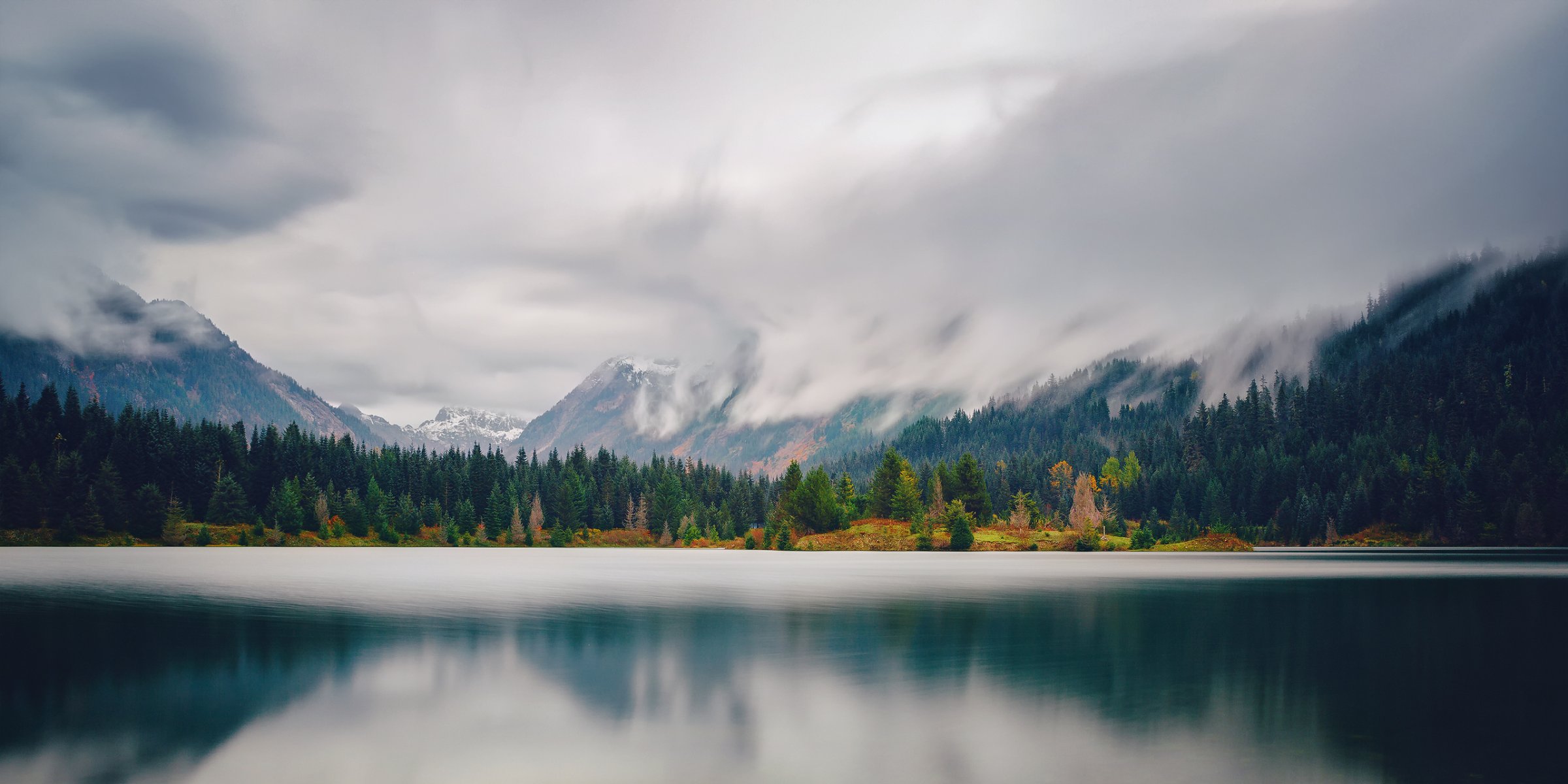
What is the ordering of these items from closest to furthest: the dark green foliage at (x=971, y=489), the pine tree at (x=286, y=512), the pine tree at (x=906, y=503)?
the pine tree at (x=906, y=503) → the pine tree at (x=286, y=512) → the dark green foliage at (x=971, y=489)

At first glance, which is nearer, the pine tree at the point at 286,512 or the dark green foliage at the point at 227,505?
the dark green foliage at the point at 227,505

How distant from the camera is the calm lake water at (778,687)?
18719 mm

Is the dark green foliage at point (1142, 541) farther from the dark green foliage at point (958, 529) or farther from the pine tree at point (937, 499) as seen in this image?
the pine tree at point (937, 499)

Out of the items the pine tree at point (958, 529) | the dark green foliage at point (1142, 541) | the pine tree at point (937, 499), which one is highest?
the pine tree at point (937, 499)

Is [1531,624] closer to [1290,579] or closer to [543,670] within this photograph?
[1290,579]

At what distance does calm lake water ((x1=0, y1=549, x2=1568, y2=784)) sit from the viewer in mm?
18719

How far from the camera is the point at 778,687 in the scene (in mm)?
27484

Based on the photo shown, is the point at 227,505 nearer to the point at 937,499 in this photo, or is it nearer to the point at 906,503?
the point at 906,503

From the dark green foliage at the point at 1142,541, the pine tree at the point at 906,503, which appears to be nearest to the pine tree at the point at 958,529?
the pine tree at the point at 906,503

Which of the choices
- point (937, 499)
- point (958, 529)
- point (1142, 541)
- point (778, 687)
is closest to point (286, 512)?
point (937, 499)

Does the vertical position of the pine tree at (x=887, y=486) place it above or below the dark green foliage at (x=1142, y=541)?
above

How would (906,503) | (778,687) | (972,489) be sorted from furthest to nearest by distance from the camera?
(972,489) < (906,503) < (778,687)

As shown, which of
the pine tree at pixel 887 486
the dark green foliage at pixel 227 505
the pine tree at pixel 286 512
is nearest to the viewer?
the dark green foliage at pixel 227 505

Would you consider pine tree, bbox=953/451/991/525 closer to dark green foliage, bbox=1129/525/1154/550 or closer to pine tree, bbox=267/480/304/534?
dark green foliage, bbox=1129/525/1154/550
